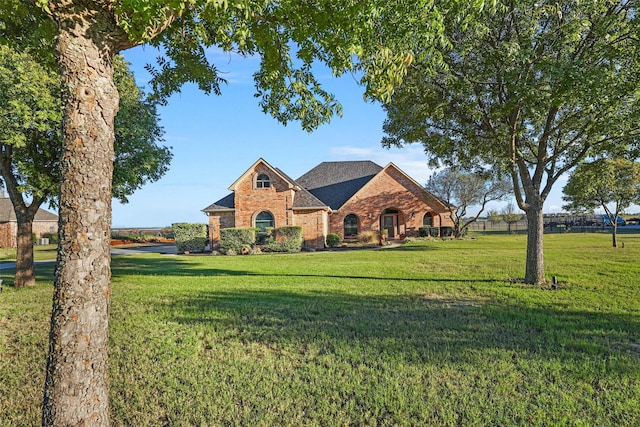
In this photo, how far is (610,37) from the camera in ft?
30.1

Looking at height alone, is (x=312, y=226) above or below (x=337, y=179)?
below

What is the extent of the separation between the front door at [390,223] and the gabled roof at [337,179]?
12.7ft

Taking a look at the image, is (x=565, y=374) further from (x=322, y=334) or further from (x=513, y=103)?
(x=513, y=103)

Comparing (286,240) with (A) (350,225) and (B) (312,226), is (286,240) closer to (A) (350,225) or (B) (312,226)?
(B) (312,226)

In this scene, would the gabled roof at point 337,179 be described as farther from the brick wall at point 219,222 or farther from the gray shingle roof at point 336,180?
the brick wall at point 219,222

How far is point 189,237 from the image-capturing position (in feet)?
83.7

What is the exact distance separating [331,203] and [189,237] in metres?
12.3

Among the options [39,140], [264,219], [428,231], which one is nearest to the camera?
[39,140]

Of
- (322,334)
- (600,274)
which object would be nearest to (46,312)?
(322,334)

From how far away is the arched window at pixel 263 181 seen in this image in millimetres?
26328

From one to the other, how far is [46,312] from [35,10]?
6564 mm

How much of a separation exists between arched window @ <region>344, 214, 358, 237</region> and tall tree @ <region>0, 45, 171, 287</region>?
20.1 meters

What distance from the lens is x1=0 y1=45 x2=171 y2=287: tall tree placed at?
377 inches

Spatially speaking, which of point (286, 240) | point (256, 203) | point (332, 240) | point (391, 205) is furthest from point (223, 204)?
point (391, 205)
